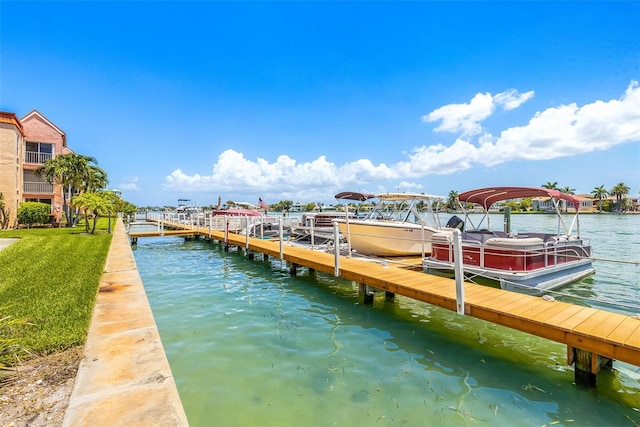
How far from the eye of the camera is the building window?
2722cm

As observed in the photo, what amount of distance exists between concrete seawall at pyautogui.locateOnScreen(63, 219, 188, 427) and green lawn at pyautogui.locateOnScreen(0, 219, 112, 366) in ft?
1.17

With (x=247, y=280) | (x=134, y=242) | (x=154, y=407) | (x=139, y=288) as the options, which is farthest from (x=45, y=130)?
(x=154, y=407)

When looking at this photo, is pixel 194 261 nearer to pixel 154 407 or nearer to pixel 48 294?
pixel 48 294

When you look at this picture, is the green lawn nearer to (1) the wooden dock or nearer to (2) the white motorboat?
(1) the wooden dock

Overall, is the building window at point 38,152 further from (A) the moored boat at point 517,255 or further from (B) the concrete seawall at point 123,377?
(A) the moored boat at point 517,255

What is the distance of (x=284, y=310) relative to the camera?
7.96m

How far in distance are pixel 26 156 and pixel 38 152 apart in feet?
2.85

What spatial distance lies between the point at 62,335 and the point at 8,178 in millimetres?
25547

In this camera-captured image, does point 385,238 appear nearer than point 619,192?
Yes

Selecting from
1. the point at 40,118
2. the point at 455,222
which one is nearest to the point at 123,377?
the point at 455,222

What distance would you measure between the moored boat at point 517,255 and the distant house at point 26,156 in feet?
90.2

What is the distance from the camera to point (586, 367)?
455 cm

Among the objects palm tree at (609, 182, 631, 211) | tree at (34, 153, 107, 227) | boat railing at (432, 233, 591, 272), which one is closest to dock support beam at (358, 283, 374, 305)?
boat railing at (432, 233, 591, 272)

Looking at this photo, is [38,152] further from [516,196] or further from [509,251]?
[509,251]
